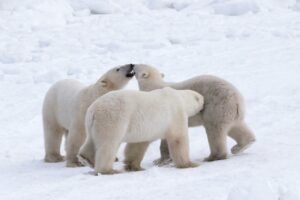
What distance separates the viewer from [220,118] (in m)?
6.35

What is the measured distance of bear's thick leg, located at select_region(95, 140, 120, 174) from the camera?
5.56 meters

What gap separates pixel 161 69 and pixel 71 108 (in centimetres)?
593

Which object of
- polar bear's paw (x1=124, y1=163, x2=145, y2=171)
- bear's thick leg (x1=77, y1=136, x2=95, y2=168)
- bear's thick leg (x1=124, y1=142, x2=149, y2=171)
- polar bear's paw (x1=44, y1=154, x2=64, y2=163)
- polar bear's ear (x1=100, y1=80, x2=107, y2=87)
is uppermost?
polar bear's ear (x1=100, y1=80, x2=107, y2=87)

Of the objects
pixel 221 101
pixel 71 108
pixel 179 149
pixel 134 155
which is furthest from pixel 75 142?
pixel 221 101

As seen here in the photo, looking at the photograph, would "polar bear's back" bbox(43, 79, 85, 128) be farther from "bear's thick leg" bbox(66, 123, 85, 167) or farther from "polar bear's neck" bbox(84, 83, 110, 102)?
"bear's thick leg" bbox(66, 123, 85, 167)

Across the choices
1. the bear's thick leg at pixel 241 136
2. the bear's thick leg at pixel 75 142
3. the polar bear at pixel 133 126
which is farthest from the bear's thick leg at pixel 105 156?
the bear's thick leg at pixel 241 136

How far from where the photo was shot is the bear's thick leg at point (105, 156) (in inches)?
219

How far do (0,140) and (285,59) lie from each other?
6.37 meters

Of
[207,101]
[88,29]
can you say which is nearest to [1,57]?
[88,29]

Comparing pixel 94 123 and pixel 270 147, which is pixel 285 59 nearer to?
pixel 270 147

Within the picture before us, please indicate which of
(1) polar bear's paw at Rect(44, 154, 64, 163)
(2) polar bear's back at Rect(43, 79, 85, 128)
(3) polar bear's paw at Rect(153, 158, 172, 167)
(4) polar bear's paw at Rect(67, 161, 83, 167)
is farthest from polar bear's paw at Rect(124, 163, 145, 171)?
(1) polar bear's paw at Rect(44, 154, 64, 163)

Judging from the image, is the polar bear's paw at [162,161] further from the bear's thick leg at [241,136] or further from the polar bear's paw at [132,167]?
the bear's thick leg at [241,136]

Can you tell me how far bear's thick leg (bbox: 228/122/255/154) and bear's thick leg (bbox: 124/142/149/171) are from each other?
3.34 feet

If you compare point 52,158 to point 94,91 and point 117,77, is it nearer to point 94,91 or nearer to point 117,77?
point 94,91
